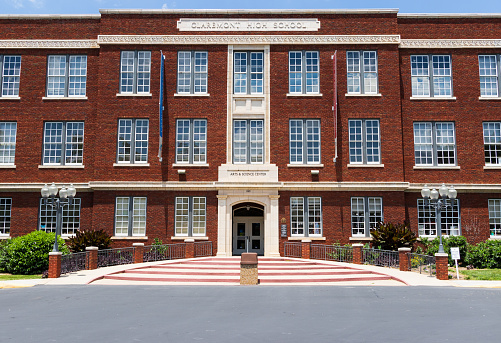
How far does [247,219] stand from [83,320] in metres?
18.9

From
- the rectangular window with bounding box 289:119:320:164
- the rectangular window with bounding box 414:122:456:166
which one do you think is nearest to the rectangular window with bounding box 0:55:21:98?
the rectangular window with bounding box 289:119:320:164

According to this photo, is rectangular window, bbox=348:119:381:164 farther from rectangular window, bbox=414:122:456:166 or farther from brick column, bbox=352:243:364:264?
brick column, bbox=352:243:364:264

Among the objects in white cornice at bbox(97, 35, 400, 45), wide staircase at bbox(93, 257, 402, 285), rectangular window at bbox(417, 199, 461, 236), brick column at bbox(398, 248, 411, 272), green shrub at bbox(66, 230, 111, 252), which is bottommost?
wide staircase at bbox(93, 257, 402, 285)

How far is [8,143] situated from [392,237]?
973 inches

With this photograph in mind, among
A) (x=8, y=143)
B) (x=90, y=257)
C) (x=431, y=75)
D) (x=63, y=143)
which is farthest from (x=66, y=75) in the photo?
(x=431, y=75)

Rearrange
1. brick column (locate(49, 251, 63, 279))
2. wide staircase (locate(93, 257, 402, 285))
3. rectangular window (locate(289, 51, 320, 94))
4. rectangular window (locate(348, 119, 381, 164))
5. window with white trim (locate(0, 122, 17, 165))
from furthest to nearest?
window with white trim (locate(0, 122, 17, 165)), rectangular window (locate(289, 51, 320, 94)), rectangular window (locate(348, 119, 381, 164)), brick column (locate(49, 251, 63, 279)), wide staircase (locate(93, 257, 402, 285))

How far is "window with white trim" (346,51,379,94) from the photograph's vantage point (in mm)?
30812

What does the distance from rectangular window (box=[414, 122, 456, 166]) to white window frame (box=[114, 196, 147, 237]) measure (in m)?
17.7

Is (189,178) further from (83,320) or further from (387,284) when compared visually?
(83,320)

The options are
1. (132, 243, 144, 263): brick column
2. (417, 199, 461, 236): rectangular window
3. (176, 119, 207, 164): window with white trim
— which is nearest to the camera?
(132, 243, 144, 263): brick column

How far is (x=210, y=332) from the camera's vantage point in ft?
36.3

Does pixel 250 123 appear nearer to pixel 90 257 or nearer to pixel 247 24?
pixel 247 24

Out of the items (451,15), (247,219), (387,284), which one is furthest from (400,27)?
(387,284)

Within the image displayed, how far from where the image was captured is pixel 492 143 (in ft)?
101
